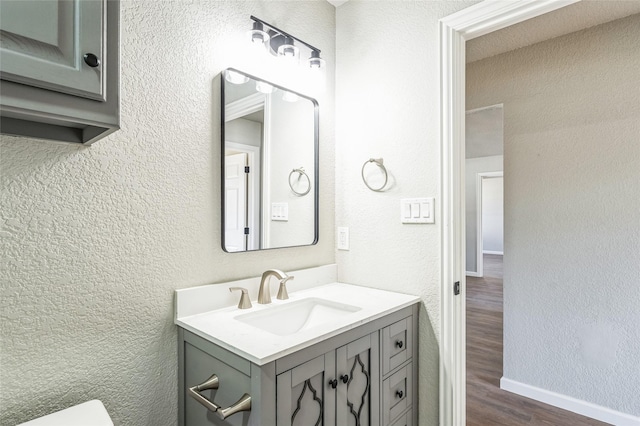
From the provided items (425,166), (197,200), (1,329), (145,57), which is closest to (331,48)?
(425,166)

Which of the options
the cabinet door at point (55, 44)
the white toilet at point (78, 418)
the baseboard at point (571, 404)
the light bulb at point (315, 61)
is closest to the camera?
the cabinet door at point (55, 44)

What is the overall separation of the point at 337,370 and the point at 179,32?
4.43 feet

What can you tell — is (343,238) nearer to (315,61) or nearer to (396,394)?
(396,394)

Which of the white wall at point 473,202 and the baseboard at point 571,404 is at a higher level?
the white wall at point 473,202

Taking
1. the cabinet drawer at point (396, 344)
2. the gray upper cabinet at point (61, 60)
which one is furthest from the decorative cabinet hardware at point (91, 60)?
the cabinet drawer at point (396, 344)

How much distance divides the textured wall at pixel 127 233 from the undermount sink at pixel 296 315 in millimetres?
214

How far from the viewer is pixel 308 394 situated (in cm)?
105

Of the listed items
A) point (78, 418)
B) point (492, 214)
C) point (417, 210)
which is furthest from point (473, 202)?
point (78, 418)

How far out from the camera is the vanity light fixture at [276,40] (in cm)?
146

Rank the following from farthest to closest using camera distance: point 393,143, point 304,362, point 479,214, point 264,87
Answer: point 479,214 < point 393,143 < point 264,87 < point 304,362

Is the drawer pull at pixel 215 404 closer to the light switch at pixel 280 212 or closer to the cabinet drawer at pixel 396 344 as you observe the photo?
the cabinet drawer at pixel 396 344

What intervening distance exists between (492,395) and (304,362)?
1.98 metres

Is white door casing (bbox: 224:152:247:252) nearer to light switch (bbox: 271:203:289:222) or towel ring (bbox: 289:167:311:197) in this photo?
light switch (bbox: 271:203:289:222)

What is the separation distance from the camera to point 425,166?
1.55 meters
